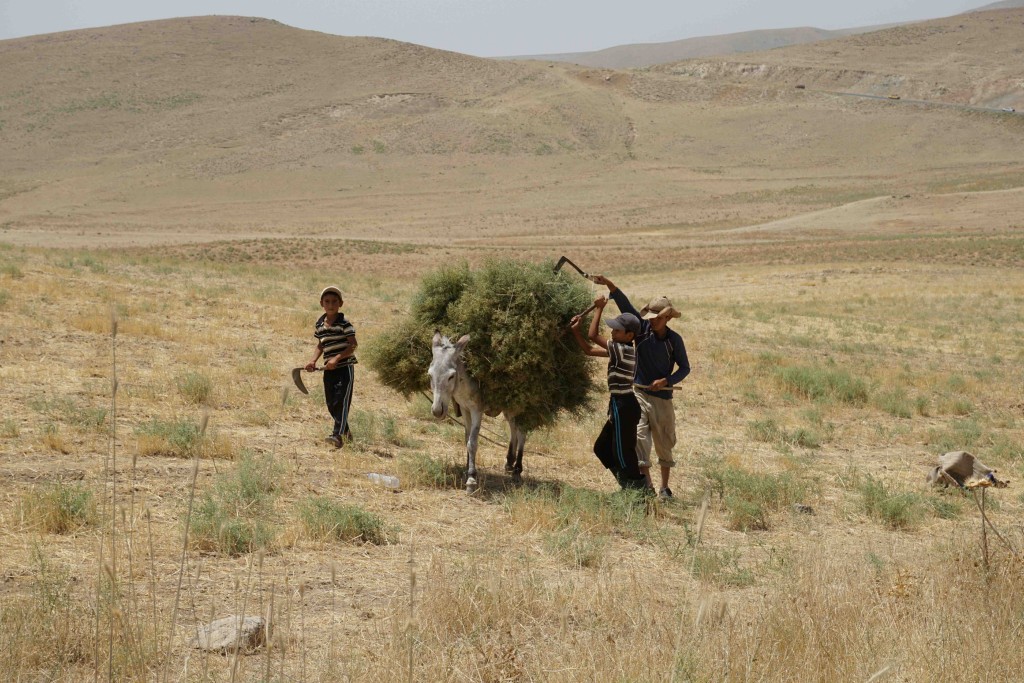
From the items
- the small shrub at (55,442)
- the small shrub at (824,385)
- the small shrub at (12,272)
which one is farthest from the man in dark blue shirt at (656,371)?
the small shrub at (12,272)

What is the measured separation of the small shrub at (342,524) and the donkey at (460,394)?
1.51m

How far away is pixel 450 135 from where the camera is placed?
11012 centimetres

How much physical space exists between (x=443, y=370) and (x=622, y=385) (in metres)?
1.73

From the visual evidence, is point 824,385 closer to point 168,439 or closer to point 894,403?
point 894,403

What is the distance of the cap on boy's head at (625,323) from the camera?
9.16 meters

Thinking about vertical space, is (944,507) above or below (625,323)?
below

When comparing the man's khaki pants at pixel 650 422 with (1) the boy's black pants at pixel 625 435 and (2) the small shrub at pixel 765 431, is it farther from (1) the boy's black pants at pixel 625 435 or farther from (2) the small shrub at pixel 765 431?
(2) the small shrub at pixel 765 431

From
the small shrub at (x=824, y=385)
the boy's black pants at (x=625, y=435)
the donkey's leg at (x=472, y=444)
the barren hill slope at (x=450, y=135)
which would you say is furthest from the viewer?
the barren hill slope at (x=450, y=135)

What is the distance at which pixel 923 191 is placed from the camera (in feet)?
253

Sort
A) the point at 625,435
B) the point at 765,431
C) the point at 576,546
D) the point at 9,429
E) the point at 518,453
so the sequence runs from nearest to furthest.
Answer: the point at 576,546 → the point at 625,435 → the point at 9,429 → the point at 518,453 → the point at 765,431

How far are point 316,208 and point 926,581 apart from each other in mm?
77110

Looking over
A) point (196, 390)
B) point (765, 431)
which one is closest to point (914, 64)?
point (765, 431)

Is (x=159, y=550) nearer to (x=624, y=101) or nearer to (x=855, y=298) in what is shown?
(x=855, y=298)

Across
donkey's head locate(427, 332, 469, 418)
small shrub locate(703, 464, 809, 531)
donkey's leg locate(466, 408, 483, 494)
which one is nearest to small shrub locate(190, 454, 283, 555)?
donkey's head locate(427, 332, 469, 418)
